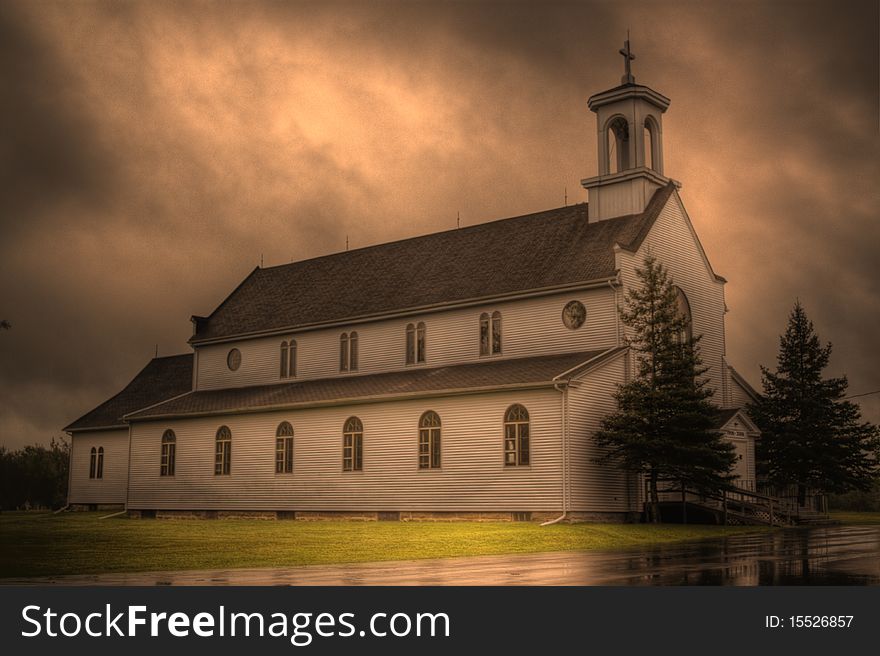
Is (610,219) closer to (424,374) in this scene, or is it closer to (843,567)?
(424,374)

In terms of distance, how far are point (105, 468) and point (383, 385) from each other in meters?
22.8

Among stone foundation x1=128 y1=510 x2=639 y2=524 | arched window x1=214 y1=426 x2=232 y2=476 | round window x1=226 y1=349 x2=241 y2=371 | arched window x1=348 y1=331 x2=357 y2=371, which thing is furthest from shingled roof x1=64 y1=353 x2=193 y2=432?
arched window x1=348 y1=331 x2=357 y2=371

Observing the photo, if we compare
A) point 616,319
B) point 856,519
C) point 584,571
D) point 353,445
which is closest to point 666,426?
point 616,319

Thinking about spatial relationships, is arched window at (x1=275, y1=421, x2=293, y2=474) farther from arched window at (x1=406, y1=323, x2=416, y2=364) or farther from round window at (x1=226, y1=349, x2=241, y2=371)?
round window at (x1=226, y1=349, x2=241, y2=371)

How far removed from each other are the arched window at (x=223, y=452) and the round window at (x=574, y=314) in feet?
56.7

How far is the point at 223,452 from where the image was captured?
1860 inches

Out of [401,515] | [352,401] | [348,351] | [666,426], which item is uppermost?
[348,351]

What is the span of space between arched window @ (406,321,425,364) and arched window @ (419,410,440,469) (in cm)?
552

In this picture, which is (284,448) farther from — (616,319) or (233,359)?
(616,319)

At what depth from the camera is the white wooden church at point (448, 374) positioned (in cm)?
3669

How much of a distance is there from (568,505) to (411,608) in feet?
83.6

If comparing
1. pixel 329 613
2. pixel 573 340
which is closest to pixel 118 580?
pixel 329 613

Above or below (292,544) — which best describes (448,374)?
above

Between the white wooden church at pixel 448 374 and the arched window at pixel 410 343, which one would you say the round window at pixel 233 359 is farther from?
the arched window at pixel 410 343
